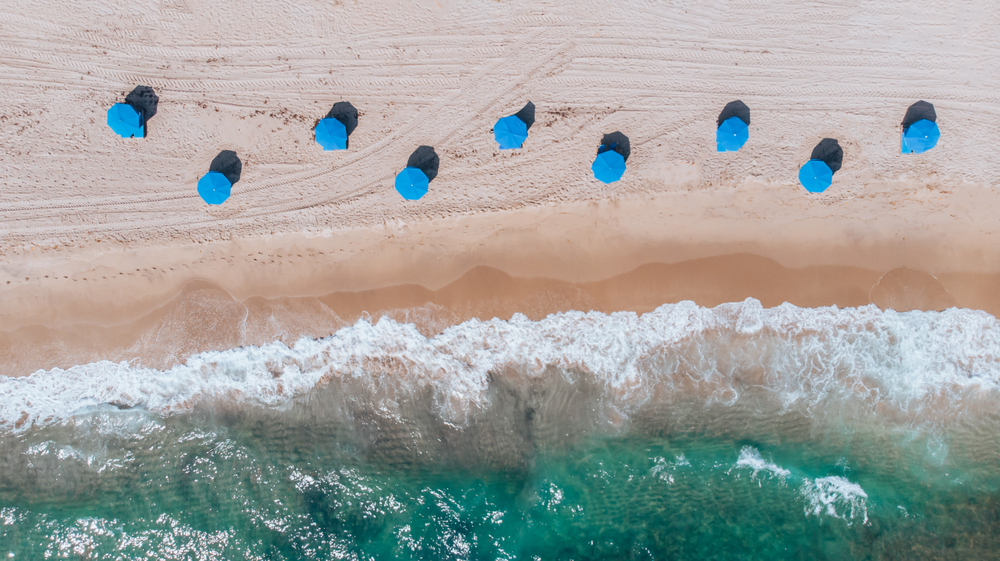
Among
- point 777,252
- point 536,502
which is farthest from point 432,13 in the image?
point 536,502

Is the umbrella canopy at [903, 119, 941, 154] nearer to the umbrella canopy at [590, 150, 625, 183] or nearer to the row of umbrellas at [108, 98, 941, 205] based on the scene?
the row of umbrellas at [108, 98, 941, 205]

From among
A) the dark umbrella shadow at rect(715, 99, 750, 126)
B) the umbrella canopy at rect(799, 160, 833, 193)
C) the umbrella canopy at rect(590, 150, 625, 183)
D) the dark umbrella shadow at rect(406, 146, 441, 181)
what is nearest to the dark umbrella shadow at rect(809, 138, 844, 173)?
the umbrella canopy at rect(799, 160, 833, 193)

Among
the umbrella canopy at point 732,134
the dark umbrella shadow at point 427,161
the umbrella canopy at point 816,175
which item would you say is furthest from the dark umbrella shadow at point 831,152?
the dark umbrella shadow at point 427,161

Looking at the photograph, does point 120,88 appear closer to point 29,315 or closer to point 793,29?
point 29,315

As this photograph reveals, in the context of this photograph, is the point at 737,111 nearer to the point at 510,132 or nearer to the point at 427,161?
the point at 510,132

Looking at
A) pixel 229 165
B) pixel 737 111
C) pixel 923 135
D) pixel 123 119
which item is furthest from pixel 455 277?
pixel 923 135

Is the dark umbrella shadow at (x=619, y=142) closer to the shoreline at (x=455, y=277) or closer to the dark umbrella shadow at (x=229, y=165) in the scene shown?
the shoreline at (x=455, y=277)
